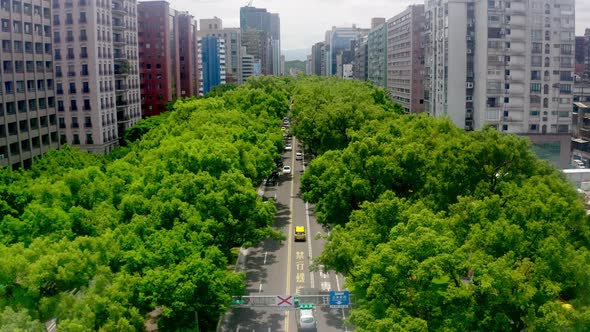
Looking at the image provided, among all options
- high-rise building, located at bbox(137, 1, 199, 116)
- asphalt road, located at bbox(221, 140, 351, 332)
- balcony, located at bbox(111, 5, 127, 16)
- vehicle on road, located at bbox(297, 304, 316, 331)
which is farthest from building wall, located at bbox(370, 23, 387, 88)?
vehicle on road, located at bbox(297, 304, 316, 331)

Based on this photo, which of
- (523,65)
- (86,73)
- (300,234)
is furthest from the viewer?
(86,73)

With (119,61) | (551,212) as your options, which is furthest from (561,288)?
(119,61)

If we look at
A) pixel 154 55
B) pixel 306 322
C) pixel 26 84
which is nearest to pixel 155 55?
pixel 154 55

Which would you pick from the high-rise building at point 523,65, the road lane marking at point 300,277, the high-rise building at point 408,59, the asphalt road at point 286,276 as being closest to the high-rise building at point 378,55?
the high-rise building at point 408,59

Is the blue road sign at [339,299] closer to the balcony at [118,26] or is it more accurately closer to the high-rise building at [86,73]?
the high-rise building at [86,73]

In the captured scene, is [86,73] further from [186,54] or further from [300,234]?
[186,54]
